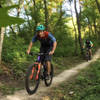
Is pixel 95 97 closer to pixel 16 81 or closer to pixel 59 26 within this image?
pixel 16 81

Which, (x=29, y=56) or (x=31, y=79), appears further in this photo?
(x=29, y=56)

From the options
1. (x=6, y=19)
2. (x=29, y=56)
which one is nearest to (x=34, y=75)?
(x=6, y=19)

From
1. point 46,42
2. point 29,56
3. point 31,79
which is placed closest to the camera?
point 31,79

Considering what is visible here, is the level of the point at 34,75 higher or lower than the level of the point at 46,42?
lower

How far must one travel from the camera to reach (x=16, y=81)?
19.5 ft

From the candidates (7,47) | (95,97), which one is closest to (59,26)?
(7,47)

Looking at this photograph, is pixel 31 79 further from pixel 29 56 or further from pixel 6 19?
pixel 29 56

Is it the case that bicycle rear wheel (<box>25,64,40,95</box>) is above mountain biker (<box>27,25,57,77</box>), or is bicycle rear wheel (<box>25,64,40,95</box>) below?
below

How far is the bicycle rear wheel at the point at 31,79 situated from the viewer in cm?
421

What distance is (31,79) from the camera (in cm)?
437

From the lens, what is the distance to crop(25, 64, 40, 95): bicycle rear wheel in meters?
4.21

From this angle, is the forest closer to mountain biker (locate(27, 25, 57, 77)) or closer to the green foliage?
the green foliage

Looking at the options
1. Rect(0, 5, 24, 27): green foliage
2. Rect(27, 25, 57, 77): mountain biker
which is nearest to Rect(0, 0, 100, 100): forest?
Rect(0, 5, 24, 27): green foliage

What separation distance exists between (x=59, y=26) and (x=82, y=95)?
11.4 m
